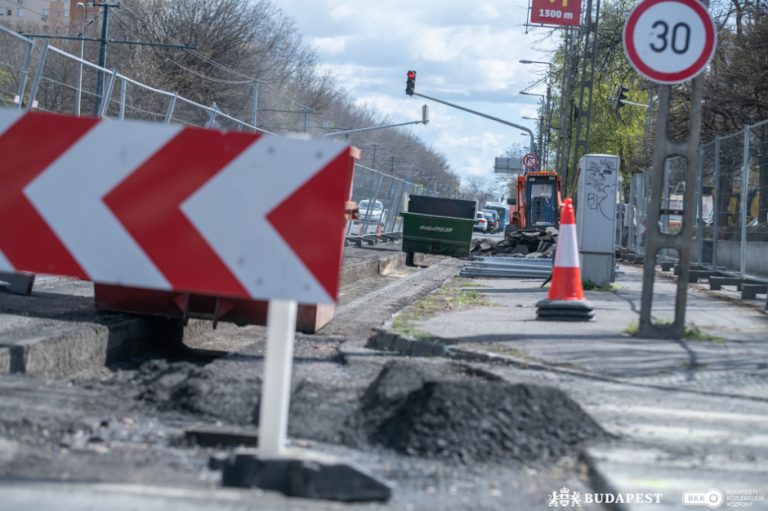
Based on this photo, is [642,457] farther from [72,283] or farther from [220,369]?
[72,283]

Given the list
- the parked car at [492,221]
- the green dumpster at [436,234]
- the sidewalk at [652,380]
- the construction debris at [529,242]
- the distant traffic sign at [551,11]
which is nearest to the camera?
the sidewalk at [652,380]

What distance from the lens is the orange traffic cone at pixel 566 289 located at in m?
10.6

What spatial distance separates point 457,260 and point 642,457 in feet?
97.3

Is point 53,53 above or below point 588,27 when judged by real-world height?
below

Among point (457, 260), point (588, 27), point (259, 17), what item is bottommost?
point (457, 260)

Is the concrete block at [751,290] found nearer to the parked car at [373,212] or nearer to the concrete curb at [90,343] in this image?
the concrete curb at [90,343]

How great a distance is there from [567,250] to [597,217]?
13.1 feet

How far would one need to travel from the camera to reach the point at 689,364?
25.9 feet

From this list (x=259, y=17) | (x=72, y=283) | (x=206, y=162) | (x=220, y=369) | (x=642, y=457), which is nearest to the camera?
(x=206, y=162)

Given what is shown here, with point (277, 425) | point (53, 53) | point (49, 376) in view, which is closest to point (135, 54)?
point (53, 53)

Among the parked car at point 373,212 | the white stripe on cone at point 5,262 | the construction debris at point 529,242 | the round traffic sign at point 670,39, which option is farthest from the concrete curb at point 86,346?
the parked car at point 373,212

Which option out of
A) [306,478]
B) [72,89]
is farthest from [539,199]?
[306,478]

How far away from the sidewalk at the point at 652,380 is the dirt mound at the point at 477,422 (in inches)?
9.9

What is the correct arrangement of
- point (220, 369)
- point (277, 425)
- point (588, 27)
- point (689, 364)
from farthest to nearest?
point (588, 27) < point (689, 364) < point (220, 369) < point (277, 425)
